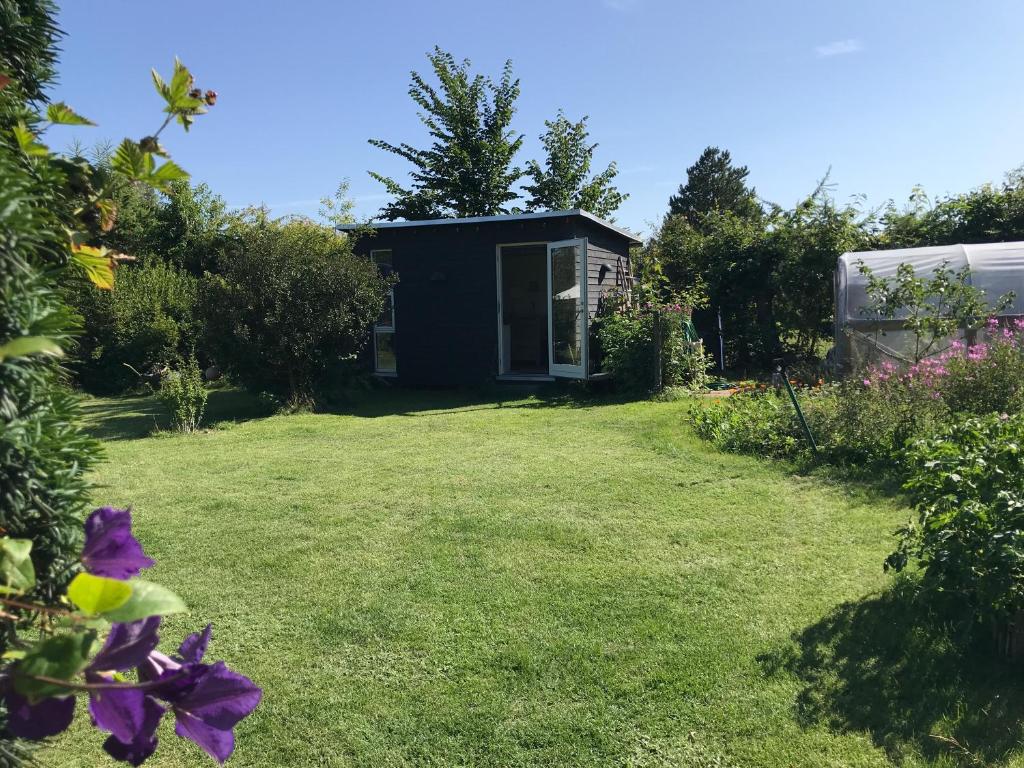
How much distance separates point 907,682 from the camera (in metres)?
2.81

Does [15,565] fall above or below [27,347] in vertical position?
below

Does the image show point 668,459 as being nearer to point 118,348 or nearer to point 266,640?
point 266,640

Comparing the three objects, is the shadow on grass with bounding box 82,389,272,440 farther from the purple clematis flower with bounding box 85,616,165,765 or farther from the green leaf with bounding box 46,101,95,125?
the purple clematis flower with bounding box 85,616,165,765

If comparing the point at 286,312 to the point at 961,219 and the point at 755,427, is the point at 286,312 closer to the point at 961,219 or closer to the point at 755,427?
the point at 755,427

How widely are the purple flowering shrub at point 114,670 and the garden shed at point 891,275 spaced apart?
9.37 meters

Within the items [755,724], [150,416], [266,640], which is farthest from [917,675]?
[150,416]

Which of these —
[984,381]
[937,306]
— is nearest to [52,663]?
[984,381]

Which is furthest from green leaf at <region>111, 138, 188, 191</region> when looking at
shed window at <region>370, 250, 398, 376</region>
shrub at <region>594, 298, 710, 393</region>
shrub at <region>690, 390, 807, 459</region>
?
shed window at <region>370, 250, 398, 376</region>

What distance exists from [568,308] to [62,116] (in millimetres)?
10942

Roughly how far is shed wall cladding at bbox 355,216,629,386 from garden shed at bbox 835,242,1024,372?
3864mm

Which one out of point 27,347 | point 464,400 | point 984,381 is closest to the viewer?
point 27,347

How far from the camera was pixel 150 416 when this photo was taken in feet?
33.4

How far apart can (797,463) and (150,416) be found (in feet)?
28.5

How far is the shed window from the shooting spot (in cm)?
1316
